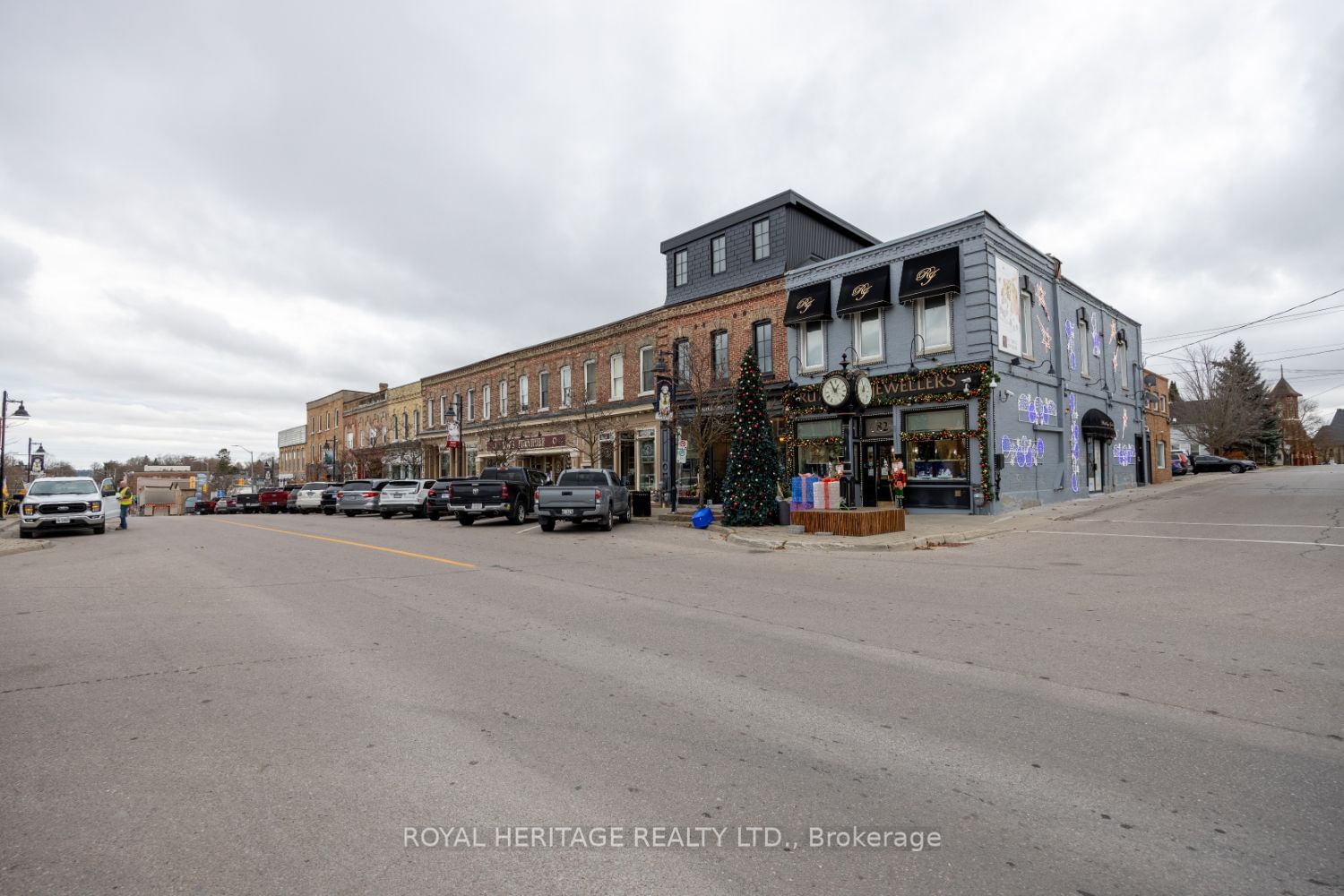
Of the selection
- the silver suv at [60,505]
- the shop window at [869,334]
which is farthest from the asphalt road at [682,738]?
the silver suv at [60,505]

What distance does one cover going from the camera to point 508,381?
3872 centimetres

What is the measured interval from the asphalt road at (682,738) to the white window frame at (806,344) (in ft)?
50.3

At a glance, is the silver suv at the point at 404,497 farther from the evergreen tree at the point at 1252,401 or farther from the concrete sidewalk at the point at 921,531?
the evergreen tree at the point at 1252,401

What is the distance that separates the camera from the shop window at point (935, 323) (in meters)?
20.3

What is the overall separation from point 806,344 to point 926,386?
4796 millimetres

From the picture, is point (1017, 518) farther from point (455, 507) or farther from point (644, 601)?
point (455, 507)

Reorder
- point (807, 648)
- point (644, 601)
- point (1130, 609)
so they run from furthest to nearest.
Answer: point (644, 601) < point (1130, 609) < point (807, 648)

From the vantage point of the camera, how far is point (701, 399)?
74.2 feet

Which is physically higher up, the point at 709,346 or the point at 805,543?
the point at 709,346

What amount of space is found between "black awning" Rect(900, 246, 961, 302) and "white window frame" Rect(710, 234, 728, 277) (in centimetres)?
815

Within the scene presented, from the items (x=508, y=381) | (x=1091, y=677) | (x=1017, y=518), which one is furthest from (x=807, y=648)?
(x=508, y=381)

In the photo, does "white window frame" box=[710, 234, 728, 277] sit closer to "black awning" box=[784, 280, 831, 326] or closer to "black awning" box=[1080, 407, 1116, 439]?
"black awning" box=[784, 280, 831, 326]

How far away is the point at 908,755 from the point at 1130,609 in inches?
203

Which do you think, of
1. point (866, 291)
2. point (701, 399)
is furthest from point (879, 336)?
point (701, 399)
